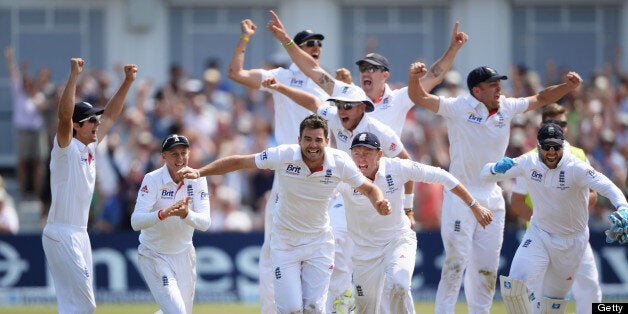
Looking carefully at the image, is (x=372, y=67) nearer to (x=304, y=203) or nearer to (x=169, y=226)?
(x=304, y=203)

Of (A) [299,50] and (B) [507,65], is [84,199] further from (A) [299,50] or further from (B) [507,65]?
(B) [507,65]

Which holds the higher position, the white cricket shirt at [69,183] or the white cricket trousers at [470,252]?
the white cricket shirt at [69,183]

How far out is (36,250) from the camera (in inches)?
732

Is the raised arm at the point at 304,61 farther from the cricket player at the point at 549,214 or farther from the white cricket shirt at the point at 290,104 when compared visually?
the cricket player at the point at 549,214

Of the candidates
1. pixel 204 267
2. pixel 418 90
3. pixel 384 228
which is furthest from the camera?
pixel 204 267

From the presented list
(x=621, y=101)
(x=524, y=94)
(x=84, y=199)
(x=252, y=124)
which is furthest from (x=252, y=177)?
(x=84, y=199)

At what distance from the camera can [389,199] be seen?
41.2ft

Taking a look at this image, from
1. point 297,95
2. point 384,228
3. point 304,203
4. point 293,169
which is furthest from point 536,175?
point 297,95

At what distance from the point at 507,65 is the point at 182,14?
20.5 ft

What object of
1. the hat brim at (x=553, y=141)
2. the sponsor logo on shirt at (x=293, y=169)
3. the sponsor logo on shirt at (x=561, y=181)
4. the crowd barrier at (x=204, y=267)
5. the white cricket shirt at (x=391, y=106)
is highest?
the white cricket shirt at (x=391, y=106)

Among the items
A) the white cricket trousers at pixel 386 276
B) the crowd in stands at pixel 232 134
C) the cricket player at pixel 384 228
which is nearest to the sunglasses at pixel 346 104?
the cricket player at pixel 384 228

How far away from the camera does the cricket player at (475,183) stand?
43.3 feet

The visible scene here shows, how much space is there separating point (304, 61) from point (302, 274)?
2.64 meters

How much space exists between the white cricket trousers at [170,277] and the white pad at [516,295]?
10.5 ft
